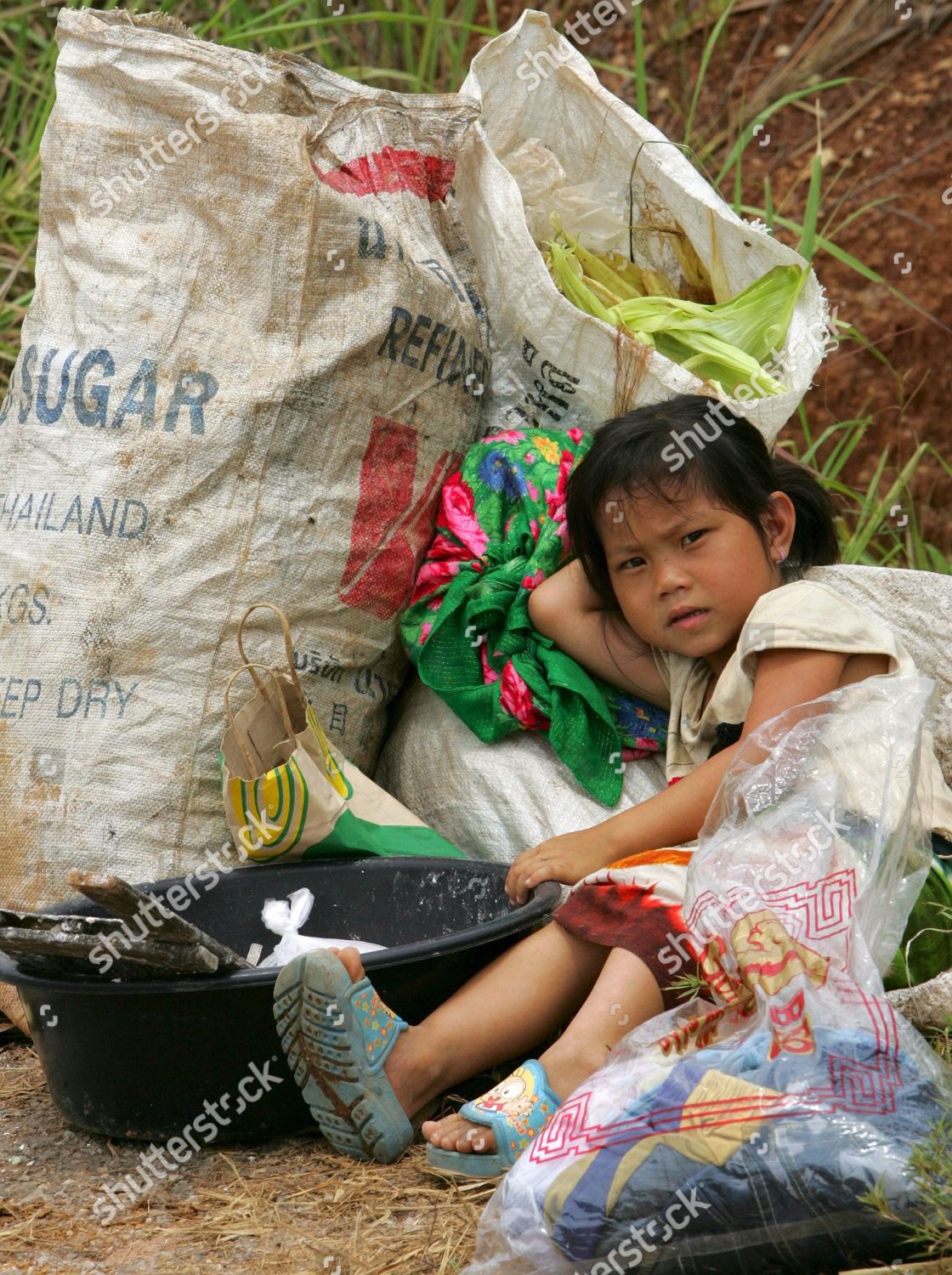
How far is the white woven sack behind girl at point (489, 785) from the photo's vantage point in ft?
6.93

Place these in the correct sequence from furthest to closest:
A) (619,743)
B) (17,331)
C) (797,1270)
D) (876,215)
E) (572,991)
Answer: (876,215) < (17,331) < (619,743) < (572,991) < (797,1270)

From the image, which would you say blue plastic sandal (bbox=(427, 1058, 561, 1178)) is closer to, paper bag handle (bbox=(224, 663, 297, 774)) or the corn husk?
paper bag handle (bbox=(224, 663, 297, 774))

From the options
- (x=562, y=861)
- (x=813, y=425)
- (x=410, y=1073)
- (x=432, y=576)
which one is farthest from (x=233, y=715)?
(x=813, y=425)

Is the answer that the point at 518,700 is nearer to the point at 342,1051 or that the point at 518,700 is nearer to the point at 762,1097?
the point at 342,1051

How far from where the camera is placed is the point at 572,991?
174 cm

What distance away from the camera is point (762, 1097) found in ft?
3.91

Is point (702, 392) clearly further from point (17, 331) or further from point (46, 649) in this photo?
point (17, 331)

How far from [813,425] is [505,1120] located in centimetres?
246

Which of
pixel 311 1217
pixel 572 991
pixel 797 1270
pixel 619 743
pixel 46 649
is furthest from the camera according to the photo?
pixel 619 743

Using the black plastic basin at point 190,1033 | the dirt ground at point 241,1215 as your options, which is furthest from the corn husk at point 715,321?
the dirt ground at point 241,1215

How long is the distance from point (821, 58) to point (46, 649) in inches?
117

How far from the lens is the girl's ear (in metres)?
2.04

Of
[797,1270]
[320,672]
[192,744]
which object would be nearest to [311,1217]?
[797,1270]

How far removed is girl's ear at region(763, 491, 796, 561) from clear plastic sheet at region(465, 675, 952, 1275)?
0.61 meters
